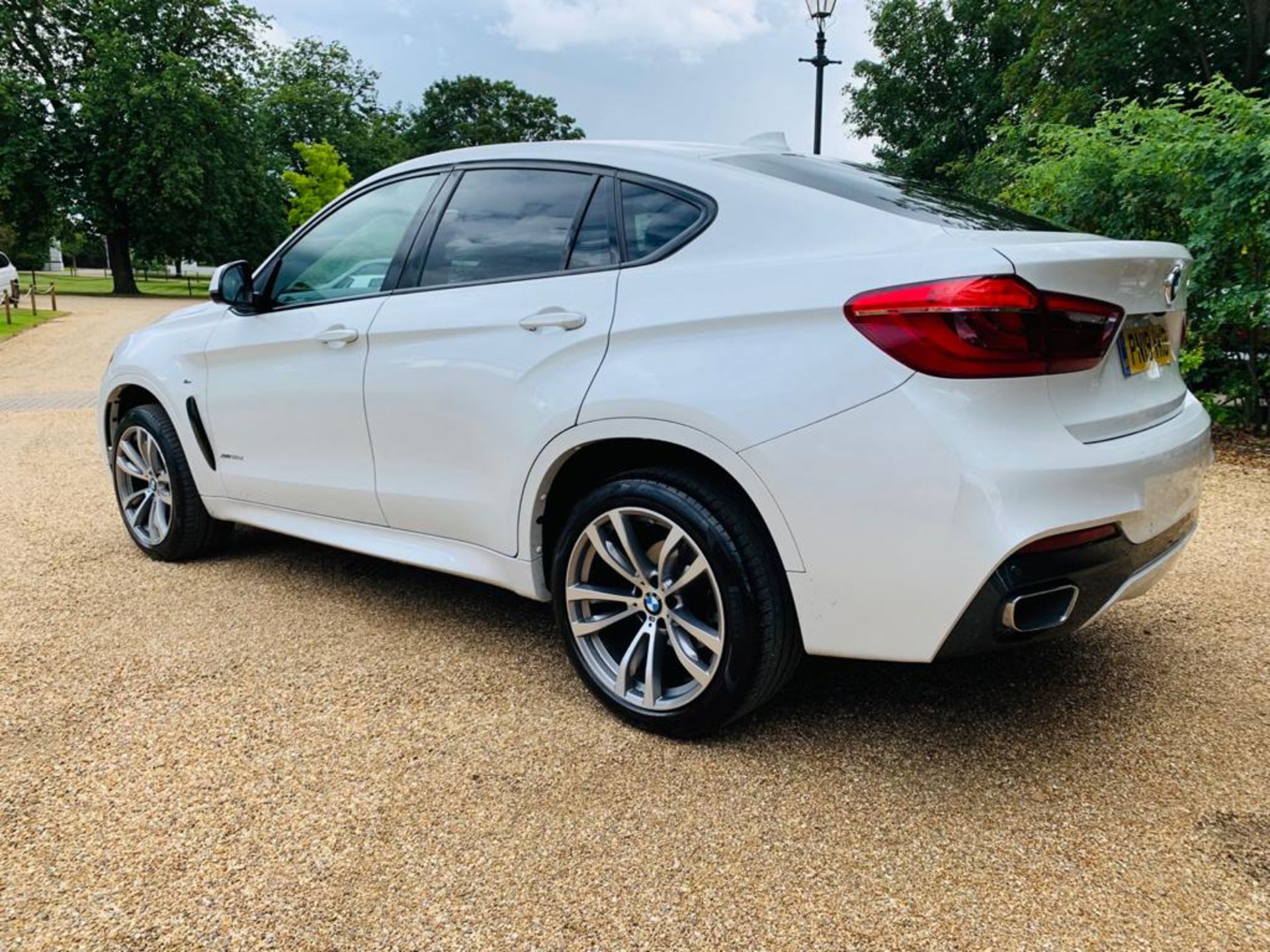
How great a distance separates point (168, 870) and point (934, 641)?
73.4 inches

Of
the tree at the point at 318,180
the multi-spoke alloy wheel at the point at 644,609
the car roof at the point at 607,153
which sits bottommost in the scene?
the multi-spoke alloy wheel at the point at 644,609

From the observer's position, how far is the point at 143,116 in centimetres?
3334

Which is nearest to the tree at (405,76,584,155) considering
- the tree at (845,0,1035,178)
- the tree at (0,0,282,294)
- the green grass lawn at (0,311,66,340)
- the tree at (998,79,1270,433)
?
the tree at (0,0,282,294)

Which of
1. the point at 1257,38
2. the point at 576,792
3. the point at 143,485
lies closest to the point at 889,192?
the point at 576,792

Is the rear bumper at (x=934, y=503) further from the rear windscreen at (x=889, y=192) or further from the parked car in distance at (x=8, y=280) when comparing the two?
the parked car in distance at (x=8, y=280)

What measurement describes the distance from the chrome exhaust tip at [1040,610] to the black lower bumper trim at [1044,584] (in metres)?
Result: 0.01

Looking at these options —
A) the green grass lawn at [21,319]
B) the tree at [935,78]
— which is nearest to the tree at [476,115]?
the tree at [935,78]

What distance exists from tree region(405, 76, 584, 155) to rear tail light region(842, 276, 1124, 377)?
6153 centimetres

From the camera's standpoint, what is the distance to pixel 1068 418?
Result: 2.22 meters

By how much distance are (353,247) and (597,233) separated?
127cm

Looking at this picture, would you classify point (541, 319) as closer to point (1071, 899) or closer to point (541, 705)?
point (541, 705)

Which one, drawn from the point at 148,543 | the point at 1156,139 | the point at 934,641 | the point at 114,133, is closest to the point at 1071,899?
the point at 934,641

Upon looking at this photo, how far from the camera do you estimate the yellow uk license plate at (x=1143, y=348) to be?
2418mm

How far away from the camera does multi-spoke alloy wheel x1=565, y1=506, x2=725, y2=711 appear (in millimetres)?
2584
